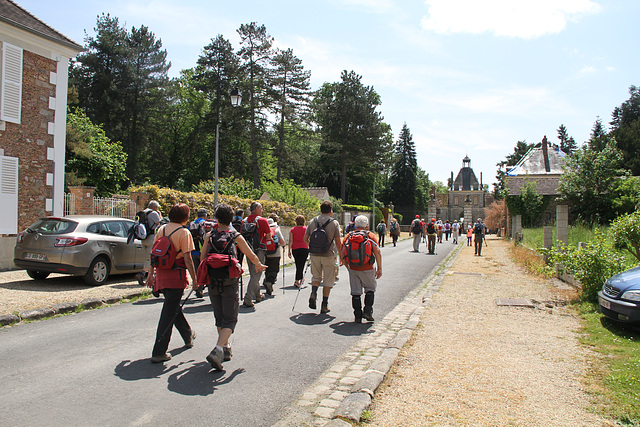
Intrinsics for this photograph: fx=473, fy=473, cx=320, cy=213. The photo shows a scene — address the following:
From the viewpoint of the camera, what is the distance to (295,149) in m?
44.4

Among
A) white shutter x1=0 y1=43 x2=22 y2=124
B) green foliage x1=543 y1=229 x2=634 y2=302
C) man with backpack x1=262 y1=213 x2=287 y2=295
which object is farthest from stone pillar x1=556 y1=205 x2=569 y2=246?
white shutter x1=0 y1=43 x2=22 y2=124

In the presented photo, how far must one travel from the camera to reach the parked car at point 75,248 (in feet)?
31.5

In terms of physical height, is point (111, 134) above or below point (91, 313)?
above

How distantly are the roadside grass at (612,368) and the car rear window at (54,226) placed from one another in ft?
31.3

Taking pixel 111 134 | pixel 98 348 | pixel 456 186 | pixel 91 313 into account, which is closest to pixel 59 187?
pixel 91 313

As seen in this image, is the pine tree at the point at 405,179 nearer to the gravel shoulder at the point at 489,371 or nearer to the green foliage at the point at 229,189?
the green foliage at the point at 229,189

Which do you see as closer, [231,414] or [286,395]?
[231,414]

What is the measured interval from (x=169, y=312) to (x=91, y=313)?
11.1ft

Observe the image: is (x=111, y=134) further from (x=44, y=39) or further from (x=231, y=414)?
(x=231, y=414)

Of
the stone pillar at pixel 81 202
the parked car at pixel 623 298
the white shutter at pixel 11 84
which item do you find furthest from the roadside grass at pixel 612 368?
the white shutter at pixel 11 84

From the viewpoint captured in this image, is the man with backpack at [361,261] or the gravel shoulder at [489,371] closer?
the gravel shoulder at [489,371]

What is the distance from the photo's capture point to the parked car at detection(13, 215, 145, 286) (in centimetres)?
960

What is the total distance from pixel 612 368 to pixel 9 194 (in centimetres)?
1478

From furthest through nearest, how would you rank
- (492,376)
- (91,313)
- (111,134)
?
(111,134), (91,313), (492,376)
